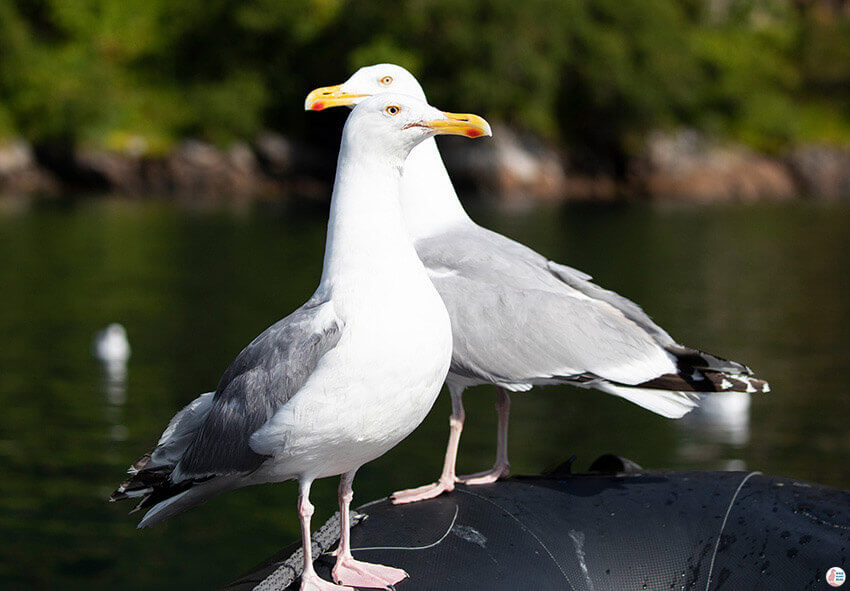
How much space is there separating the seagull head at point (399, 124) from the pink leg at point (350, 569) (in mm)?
943

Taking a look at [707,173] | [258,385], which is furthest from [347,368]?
[707,173]

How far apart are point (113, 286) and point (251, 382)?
16.0m

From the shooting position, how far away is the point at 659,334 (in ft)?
13.3

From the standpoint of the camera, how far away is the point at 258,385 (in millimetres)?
3084

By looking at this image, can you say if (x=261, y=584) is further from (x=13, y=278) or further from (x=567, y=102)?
(x=567, y=102)

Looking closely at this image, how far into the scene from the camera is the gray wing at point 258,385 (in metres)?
3.02

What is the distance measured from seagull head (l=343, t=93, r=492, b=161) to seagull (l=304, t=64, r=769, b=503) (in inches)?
30.4

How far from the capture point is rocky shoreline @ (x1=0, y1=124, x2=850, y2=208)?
4119 cm

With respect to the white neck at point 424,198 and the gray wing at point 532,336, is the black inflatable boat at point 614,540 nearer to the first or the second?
the gray wing at point 532,336

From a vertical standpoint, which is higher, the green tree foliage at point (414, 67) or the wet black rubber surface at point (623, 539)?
the green tree foliage at point (414, 67)

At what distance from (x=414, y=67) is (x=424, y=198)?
135 ft

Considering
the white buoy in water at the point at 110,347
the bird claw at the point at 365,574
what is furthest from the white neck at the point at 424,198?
the white buoy in water at the point at 110,347

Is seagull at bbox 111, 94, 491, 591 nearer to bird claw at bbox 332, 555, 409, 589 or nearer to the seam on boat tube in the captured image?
bird claw at bbox 332, 555, 409, 589
